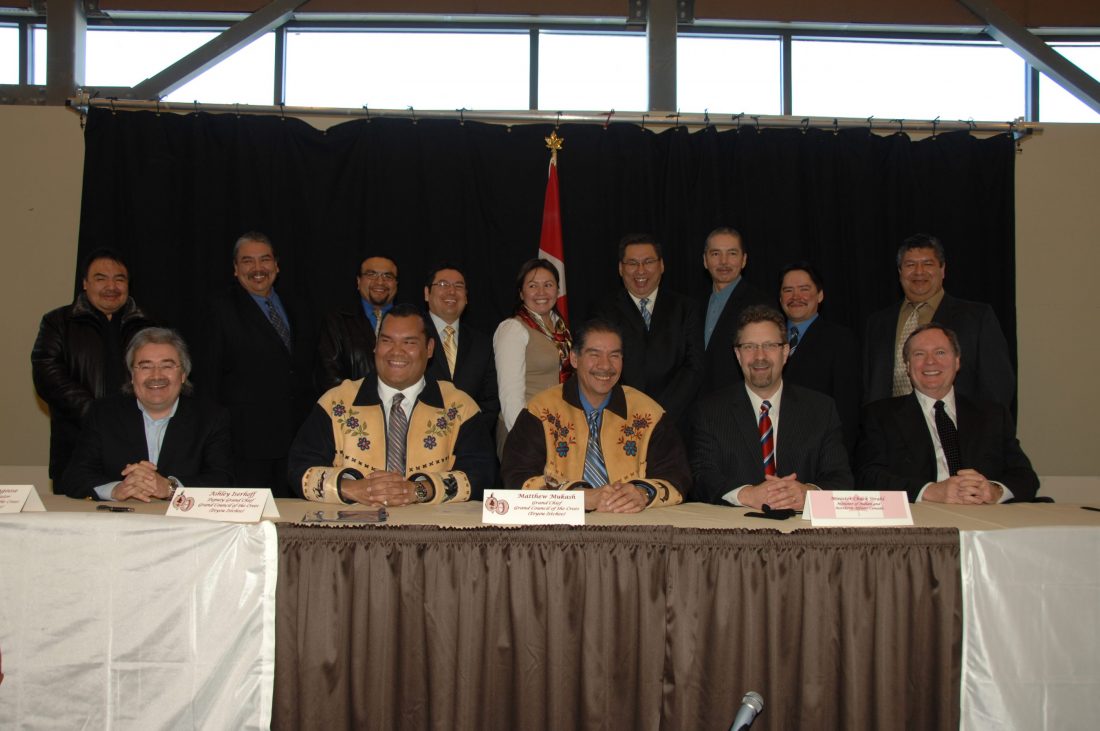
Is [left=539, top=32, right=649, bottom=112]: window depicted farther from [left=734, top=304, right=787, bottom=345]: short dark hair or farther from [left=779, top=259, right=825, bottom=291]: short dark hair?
[left=734, top=304, right=787, bottom=345]: short dark hair

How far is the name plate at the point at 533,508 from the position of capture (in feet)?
6.77

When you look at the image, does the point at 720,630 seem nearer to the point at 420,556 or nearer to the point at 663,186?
the point at 420,556

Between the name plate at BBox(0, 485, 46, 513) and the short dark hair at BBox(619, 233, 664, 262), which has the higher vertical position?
A: the short dark hair at BBox(619, 233, 664, 262)

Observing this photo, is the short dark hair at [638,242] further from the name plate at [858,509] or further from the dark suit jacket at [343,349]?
the name plate at [858,509]

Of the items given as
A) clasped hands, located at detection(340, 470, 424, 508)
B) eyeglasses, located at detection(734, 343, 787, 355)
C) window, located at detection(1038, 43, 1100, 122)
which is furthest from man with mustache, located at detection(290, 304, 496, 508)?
window, located at detection(1038, 43, 1100, 122)

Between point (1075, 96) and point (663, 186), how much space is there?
2756mm

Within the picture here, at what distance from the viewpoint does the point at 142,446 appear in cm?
274

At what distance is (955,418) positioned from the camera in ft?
9.53

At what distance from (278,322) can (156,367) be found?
4.40 feet

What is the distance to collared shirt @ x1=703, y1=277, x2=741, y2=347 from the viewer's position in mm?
3963

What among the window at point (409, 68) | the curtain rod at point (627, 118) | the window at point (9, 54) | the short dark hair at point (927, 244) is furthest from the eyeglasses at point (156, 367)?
the window at point (9, 54)

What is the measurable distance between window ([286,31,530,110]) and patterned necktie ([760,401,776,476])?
10.3 feet

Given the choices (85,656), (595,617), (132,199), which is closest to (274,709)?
(85,656)

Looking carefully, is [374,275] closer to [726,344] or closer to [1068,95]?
[726,344]
